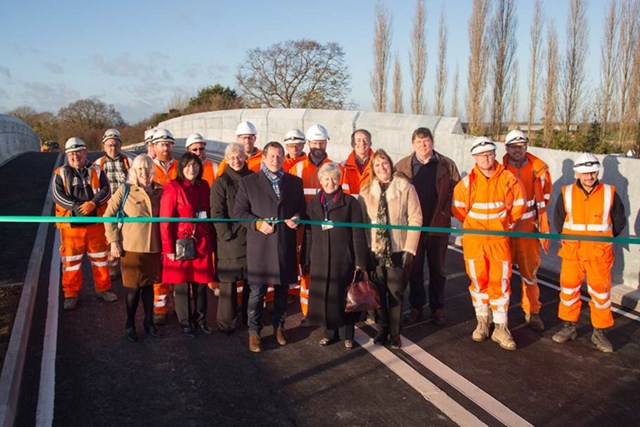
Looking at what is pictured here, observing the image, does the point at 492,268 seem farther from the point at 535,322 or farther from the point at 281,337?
the point at 281,337

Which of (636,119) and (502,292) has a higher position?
(636,119)

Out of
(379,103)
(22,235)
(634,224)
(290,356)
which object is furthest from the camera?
(379,103)

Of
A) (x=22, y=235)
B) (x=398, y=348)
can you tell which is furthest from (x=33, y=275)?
(x=398, y=348)

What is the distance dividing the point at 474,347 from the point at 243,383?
7.43 ft

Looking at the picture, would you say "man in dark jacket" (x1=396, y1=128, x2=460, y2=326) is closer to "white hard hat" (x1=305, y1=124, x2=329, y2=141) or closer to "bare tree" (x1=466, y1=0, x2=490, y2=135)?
"white hard hat" (x1=305, y1=124, x2=329, y2=141)

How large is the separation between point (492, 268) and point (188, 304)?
3082mm

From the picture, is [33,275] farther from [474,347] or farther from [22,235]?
[474,347]

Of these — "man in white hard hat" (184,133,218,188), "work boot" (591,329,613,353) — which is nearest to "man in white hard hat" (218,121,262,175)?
"man in white hard hat" (184,133,218,188)

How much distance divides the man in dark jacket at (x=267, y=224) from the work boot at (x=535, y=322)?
2.60m

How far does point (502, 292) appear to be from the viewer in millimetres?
5512

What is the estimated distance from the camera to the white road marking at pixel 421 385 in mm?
4109

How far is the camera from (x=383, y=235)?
5.30 metres

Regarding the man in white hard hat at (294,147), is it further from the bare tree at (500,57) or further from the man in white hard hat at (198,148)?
the bare tree at (500,57)

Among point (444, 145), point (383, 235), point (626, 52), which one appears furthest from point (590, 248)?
point (626, 52)
